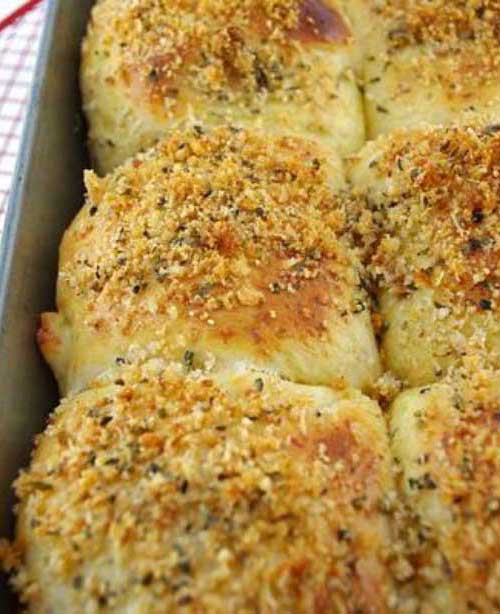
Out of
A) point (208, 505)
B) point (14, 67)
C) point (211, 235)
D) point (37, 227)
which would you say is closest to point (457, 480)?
point (208, 505)

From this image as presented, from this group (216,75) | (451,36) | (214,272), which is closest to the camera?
(214,272)

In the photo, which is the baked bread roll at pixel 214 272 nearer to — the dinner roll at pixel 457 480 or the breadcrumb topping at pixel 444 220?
the breadcrumb topping at pixel 444 220

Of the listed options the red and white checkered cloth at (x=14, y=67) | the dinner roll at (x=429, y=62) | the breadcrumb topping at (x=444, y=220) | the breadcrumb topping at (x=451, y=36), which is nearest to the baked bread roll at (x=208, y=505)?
the breadcrumb topping at (x=444, y=220)

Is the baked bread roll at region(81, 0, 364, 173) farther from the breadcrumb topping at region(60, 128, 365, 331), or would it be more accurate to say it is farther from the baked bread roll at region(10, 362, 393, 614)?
the baked bread roll at region(10, 362, 393, 614)

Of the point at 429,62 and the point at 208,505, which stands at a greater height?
the point at 429,62

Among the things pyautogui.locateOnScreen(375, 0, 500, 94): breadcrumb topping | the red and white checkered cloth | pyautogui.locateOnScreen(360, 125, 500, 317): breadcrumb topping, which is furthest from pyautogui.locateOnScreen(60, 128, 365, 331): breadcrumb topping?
the red and white checkered cloth

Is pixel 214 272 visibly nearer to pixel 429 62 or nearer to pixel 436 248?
pixel 436 248
